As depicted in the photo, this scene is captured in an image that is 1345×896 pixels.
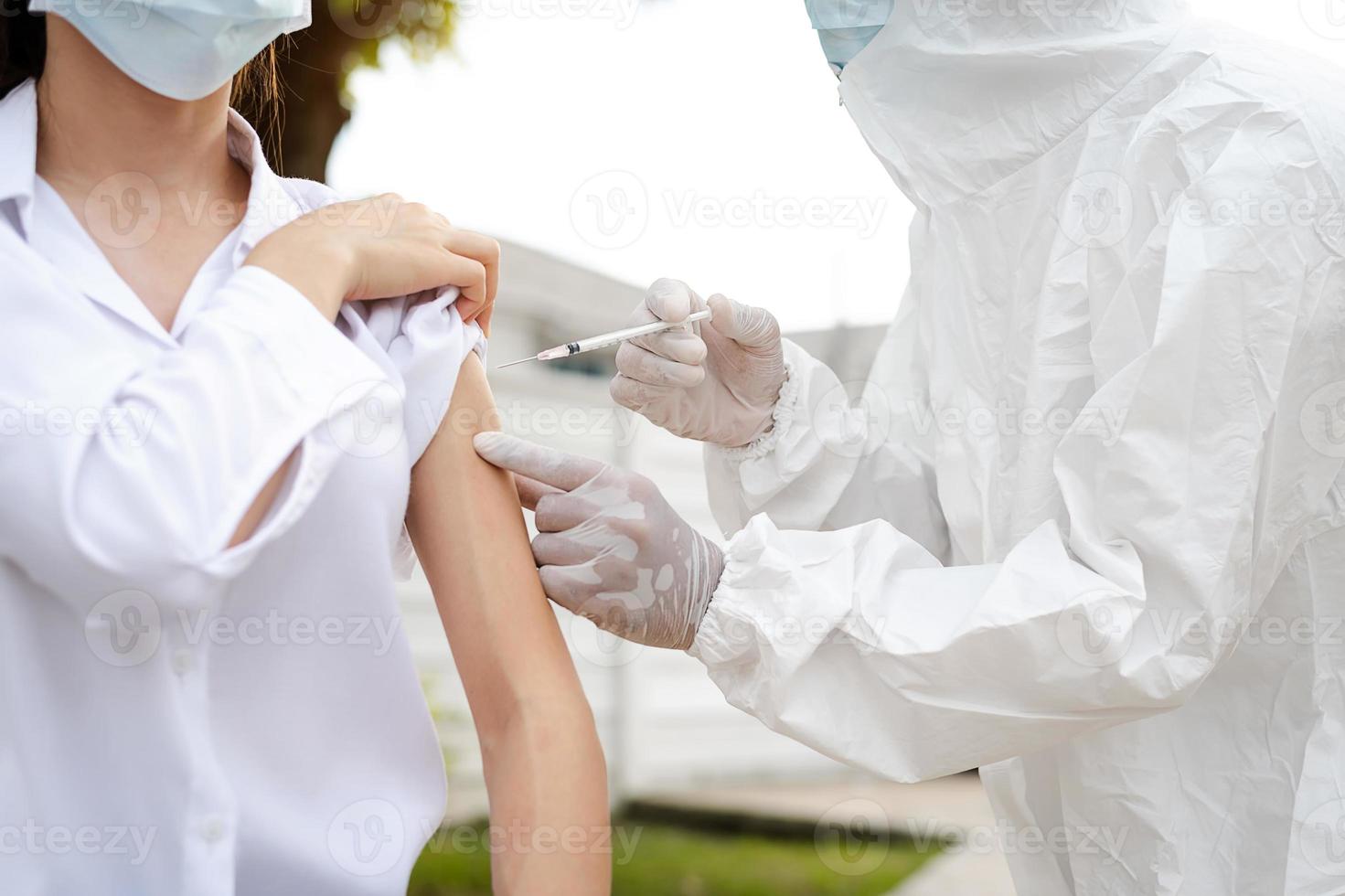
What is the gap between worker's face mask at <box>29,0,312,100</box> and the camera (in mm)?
1144

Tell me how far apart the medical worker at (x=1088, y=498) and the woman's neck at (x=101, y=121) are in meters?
0.50

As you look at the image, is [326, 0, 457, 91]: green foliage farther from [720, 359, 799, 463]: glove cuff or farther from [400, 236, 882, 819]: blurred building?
[720, 359, 799, 463]: glove cuff

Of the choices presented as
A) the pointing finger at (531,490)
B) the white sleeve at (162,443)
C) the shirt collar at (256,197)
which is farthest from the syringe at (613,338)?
the white sleeve at (162,443)

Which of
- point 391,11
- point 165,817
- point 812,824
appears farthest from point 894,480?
point 812,824

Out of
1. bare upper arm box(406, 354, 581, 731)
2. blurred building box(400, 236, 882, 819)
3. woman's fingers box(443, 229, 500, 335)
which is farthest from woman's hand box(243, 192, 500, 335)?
blurred building box(400, 236, 882, 819)

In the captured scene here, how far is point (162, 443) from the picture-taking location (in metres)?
0.97

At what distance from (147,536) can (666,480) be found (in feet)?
18.4

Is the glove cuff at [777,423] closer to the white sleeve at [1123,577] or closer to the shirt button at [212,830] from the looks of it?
the white sleeve at [1123,577]

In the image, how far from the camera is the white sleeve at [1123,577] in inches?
58.6

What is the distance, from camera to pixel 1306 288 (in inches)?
60.2

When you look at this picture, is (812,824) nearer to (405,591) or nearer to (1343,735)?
(405,591)

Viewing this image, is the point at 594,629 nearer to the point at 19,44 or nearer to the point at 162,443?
the point at 19,44

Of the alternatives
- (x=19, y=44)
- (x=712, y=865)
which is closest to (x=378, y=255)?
(x=19, y=44)

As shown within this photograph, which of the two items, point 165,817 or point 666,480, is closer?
point 165,817
